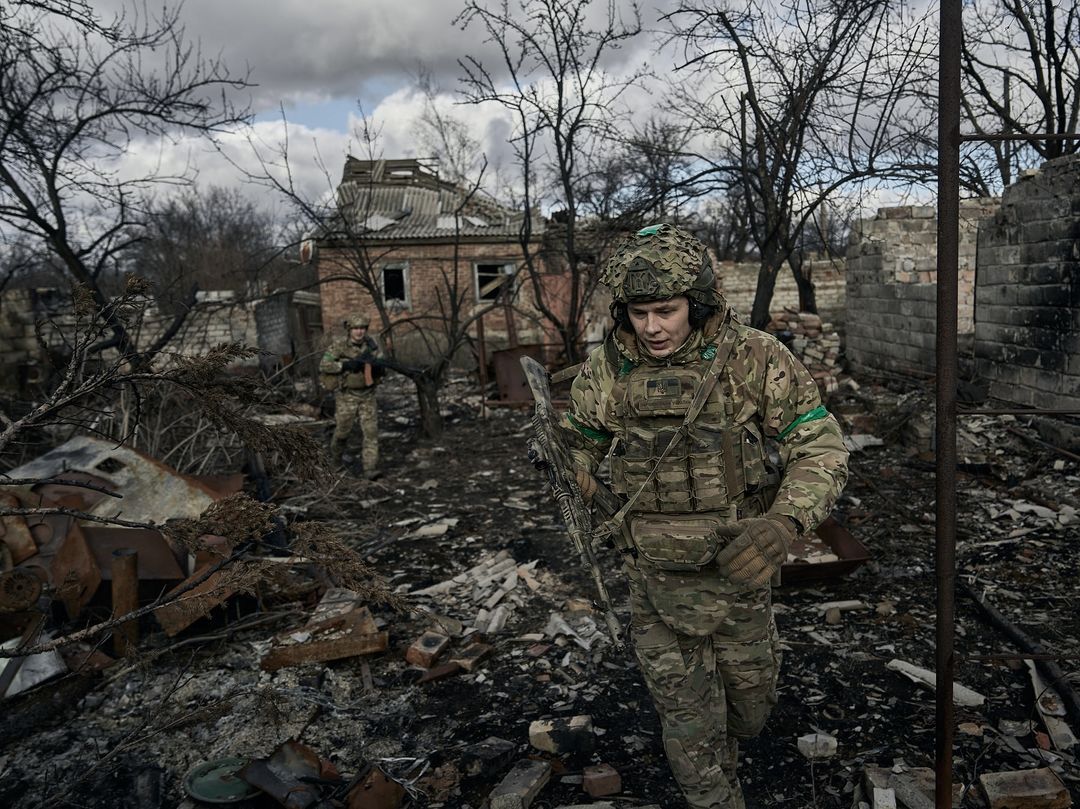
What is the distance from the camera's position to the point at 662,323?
91.8 inches

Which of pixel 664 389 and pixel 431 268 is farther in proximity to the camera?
pixel 431 268

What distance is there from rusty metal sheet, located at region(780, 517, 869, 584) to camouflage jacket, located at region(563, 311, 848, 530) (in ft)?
6.38

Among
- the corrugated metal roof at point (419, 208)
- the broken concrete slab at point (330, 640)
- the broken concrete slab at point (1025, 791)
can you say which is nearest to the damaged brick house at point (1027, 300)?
the broken concrete slab at point (1025, 791)

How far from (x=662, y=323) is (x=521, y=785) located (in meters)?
1.68

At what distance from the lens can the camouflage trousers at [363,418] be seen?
7684 mm

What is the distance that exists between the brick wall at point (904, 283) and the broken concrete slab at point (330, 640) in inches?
310

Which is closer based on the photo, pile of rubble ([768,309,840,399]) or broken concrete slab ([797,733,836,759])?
broken concrete slab ([797,733,836,759])

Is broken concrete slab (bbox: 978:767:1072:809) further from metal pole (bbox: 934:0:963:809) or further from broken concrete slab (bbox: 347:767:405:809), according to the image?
broken concrete slab (bbox: 347:767:405:809)

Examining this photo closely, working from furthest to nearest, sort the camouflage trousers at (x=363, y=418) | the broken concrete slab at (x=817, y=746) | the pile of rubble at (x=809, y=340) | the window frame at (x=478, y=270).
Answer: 1. the window frame at (x=478, y=270)
2. the pile of rubble at (x=809, y=340)
3. the camouflage trousers at (x=363, y=418)
4. the broken concrete slab at (x=817, y=746)

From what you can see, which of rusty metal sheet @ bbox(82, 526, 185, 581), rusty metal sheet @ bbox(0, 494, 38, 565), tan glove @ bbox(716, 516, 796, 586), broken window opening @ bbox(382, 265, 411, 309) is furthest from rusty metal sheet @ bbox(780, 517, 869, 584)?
broken window opening @ bbox(382, 265, 411, 309)

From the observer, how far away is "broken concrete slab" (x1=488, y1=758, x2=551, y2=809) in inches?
104

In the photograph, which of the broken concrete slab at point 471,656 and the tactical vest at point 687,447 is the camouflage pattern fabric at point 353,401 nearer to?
the broken concrete slab at point 471,656

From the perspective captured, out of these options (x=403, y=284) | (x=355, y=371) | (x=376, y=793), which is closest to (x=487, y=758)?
(x=376, y=793)

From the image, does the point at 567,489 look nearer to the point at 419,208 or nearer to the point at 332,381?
the point at 332,381
